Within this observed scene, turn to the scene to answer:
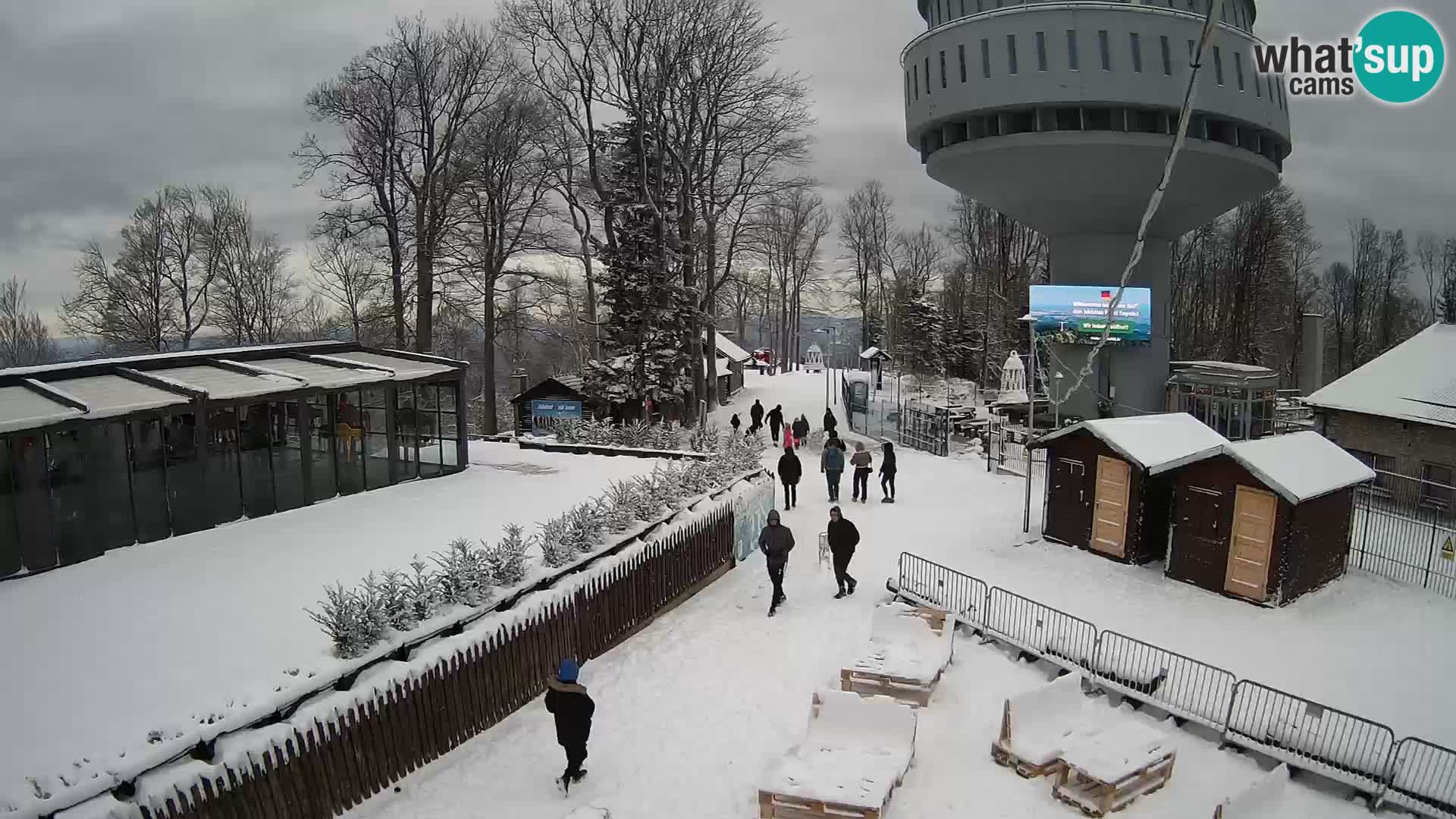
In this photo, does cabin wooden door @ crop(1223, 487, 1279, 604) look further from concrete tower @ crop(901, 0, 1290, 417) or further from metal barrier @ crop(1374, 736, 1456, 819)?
concrete tower @ crop(901, 0, 1290, 417)

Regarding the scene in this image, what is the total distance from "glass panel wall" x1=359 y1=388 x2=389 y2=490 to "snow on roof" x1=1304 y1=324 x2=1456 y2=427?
24.0 metres

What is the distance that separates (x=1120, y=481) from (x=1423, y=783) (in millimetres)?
7545

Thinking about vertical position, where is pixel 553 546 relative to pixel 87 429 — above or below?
below

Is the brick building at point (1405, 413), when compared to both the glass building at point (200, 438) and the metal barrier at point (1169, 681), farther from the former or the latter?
the glass building at point (200, 438)

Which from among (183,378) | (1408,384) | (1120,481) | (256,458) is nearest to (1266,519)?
(1120,481)

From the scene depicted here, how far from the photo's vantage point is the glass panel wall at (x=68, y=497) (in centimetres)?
1182

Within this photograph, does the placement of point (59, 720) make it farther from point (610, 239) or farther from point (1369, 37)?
point (610, 239)

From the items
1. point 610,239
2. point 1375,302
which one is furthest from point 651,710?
point 1375,302

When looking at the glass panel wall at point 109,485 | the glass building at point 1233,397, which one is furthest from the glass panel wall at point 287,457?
the glass building at point 1233,397

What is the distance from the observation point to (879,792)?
7.11m

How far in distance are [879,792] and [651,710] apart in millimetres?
3280

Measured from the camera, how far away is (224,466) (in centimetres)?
1444

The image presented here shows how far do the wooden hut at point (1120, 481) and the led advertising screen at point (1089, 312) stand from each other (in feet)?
51.8

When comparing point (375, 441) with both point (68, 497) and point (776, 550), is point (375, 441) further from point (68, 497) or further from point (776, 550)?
point (776, 550)
